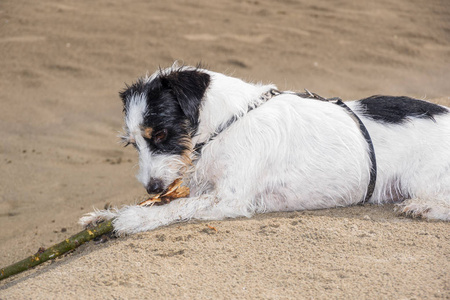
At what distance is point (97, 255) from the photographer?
3549 millimetres

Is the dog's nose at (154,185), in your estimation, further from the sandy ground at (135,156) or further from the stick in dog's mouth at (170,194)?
the sandy ground at (135,156)

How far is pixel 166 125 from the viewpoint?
156 inches

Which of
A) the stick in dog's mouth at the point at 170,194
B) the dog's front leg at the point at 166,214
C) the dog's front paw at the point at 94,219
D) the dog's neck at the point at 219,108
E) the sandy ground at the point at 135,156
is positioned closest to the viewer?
the sandy ground at the point at 135,156

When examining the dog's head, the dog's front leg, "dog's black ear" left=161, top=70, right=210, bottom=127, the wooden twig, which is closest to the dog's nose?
the dog's head

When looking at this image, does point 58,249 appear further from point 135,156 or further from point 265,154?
point 135,156

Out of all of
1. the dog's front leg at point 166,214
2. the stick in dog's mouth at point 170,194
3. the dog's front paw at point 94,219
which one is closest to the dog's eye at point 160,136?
the stick in dog's mouth at point 170,194

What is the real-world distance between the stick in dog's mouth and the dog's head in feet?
0.18

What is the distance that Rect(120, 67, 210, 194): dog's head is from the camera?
3.94m

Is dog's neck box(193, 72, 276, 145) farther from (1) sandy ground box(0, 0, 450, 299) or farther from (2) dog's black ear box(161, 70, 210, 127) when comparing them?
(1) sandy ground box(0, 0, 450, 299)

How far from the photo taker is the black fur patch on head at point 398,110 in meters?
4.15

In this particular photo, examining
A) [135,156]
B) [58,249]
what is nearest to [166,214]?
[58,249]

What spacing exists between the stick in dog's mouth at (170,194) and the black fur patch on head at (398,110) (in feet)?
5.62

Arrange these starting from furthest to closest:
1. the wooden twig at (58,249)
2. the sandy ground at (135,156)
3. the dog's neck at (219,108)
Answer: the dog's neck at (219,108), the wooden twig at (58,249), the sandy ground at (135,156)

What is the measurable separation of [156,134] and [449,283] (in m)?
2.35
